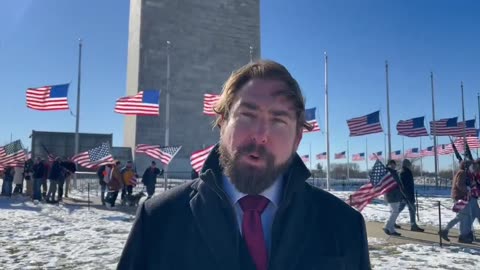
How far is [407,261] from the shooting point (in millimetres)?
6793

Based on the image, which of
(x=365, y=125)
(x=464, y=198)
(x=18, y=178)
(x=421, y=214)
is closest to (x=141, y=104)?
(x=18, y=178)

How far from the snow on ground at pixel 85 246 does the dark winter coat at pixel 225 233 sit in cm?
496

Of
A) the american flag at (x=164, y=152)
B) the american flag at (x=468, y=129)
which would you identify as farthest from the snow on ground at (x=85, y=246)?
the american flag at (x=468, y=129)

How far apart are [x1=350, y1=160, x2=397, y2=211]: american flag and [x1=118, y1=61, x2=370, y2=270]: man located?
7.88 meters

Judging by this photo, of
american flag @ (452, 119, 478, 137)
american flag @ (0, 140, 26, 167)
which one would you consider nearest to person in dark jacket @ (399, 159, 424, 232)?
american flag @ (0, 140, 26, 167)

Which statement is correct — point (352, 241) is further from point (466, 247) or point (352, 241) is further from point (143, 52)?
point (143, 52)

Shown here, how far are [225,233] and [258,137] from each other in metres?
0.39

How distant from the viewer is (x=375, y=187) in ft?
30.5

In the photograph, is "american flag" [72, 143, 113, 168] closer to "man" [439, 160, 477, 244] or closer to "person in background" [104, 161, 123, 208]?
"person in background" [104, 161, 123, 208]

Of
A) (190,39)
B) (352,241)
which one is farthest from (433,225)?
(190,39)

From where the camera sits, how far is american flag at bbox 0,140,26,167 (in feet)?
55.8

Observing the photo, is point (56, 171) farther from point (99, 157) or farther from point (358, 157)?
point (358, 157)

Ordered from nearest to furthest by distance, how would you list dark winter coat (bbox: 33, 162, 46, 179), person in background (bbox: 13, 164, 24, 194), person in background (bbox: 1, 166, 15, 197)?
dark winter coat (bbox: 33, 162, 46, 179) → person in background (bbox: 1, 166, 15, 197) → person in background (bbox: 13, 164, 24, 194)

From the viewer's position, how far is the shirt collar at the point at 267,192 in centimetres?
171
